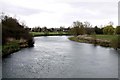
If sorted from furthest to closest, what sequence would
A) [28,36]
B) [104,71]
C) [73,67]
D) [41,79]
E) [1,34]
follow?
1. [28,36]
2. [1,34]
3. [73,67]
4. [104,71]
5. [41,79]

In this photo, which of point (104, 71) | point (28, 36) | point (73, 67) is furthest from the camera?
point (28, 36)

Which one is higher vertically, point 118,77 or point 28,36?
point 28,36

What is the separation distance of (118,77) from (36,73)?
17.5 feet

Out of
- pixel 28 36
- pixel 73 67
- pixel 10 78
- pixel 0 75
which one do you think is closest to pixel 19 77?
pixel 10 78

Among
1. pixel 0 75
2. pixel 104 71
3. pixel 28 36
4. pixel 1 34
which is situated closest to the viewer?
pixel 0 75

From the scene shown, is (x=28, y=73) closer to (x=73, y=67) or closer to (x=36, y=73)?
(x=36, y=73)

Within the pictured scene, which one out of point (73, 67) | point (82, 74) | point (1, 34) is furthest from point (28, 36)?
point (82, 74)

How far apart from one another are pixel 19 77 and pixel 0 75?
56.1 inches

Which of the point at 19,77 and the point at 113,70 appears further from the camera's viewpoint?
the point at 113,70

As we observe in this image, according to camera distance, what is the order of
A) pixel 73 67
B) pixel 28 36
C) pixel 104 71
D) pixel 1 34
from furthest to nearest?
pixel 28 36 → pixel 1 34 → pixel 73 67 → pixel 104 71

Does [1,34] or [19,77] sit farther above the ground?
[1,34]

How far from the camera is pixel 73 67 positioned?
→ 17.1 metres

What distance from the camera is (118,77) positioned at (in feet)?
45.7

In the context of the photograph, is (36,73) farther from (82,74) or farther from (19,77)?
(82,74)
